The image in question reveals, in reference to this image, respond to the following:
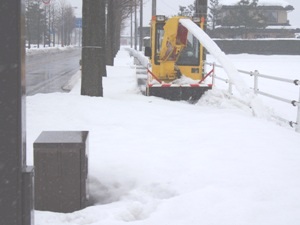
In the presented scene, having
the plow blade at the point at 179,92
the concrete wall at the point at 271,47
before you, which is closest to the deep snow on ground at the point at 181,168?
the plow blade at the point at 179,92

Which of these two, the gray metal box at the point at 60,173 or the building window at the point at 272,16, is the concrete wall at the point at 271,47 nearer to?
the building window at the point at 272,16

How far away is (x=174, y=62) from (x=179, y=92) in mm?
1398

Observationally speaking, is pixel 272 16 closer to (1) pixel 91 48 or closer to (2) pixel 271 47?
(2) pixel 271 47

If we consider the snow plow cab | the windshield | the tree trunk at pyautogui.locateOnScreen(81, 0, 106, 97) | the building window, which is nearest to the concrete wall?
the building window

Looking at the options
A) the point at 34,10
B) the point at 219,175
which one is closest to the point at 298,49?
the point at 34,10

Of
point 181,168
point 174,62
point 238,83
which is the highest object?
point 174,62

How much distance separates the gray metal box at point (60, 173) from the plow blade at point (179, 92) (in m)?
8.45

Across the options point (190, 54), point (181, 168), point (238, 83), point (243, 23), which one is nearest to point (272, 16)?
point (243, 23)

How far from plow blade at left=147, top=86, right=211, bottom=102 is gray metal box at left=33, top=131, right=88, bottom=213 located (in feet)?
27.7

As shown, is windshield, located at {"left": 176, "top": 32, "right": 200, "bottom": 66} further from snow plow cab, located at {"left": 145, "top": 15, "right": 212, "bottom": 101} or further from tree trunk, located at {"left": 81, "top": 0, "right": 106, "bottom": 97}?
tree trunk, located at {"left": 81, "top": 0, "right": 106, "bottom": 97}

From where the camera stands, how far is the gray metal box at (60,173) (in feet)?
14.0

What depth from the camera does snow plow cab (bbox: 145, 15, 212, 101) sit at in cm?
1271

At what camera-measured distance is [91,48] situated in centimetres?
1134

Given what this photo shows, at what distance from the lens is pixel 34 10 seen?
76000 mm
